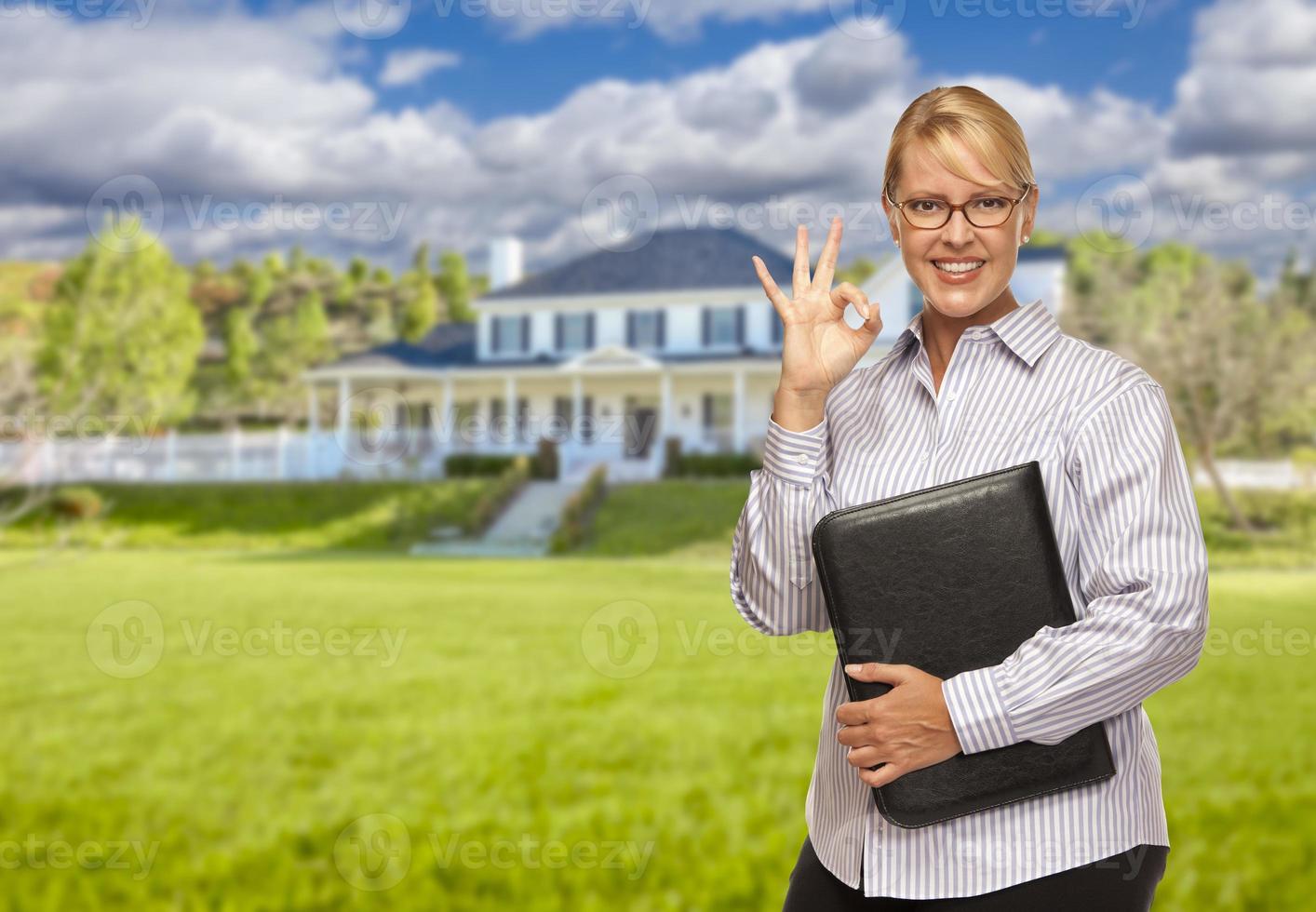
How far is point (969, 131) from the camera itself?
161 centimetres

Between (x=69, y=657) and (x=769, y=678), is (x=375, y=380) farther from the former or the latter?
(x=769, y=678)

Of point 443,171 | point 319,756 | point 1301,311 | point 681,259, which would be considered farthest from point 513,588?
point 443,171

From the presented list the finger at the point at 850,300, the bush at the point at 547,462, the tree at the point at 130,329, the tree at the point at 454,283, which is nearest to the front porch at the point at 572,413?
the bush at the point at 547,462

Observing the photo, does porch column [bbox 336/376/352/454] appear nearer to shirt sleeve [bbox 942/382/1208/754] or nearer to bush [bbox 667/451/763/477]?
bush [bbox 667/451/763/477]

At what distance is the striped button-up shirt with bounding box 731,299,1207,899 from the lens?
146cm

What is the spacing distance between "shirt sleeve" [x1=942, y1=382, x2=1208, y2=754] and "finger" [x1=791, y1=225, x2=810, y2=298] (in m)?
0.49

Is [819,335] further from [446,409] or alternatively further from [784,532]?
[446,409]

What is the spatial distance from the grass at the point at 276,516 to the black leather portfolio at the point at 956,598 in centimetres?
2253

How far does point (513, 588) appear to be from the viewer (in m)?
15.4

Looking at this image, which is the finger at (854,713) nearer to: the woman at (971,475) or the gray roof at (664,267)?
the woman at (971,475)

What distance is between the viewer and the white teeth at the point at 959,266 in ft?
5.52

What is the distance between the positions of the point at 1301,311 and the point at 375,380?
25.2 meters

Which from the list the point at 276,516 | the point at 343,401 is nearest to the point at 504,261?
the point at 343,401

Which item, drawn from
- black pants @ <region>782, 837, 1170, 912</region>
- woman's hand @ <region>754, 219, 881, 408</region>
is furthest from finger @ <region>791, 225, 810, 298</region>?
black pants @ <region>782, 837, 1170, 912</region>
